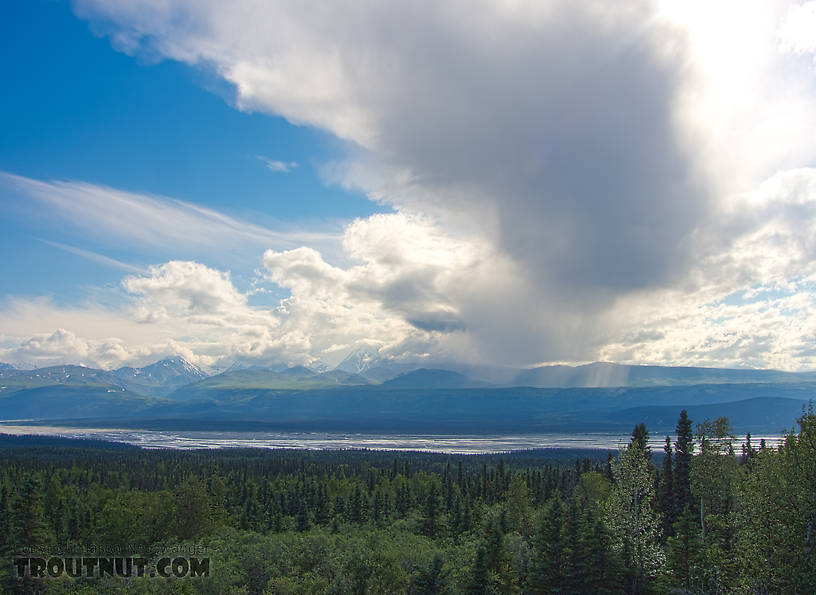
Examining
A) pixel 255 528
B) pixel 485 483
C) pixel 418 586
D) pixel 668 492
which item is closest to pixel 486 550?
pixel 418 586

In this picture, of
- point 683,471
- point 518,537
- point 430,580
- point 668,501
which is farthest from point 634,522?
point 668,501

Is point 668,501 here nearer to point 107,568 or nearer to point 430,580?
point 430,580

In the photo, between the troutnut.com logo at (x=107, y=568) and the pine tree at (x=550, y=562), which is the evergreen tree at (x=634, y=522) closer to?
the pine tree at (x=550, y=562)

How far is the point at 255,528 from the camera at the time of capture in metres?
124

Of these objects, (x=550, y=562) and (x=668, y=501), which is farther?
(x=668, y=501)

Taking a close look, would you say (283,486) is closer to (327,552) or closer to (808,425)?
(327,552)

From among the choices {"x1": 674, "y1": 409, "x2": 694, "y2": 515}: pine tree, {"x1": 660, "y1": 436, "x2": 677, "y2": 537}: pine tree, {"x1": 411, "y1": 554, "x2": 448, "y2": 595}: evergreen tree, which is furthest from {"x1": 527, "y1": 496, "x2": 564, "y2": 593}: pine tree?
{"x1": 674, "y1": 409, "x2": 694, "y2": 515}: pine tree

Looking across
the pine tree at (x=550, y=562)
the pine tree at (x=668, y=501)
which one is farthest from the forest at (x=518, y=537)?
the pine tree at (x=668, y=501)

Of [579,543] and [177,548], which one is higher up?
[579,543]

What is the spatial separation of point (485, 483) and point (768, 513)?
130341 mm

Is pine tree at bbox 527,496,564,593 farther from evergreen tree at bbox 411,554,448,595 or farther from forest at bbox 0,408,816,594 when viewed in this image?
evergreen tree at bbox 411,554,448,595

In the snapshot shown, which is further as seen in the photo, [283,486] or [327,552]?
[283,486]

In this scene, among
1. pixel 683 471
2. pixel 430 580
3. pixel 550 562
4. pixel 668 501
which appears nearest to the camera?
pixel 430 580

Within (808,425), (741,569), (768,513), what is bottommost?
(741,569)
